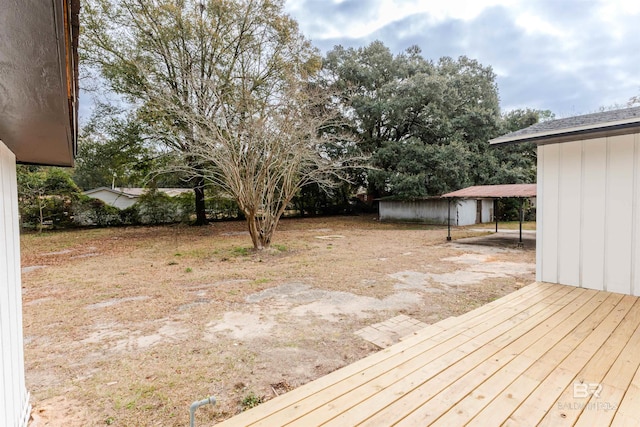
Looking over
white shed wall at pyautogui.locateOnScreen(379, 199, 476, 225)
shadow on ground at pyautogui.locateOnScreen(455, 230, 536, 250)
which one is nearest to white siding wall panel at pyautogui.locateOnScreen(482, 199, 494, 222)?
white shed wall at pyautogui.locateOnScreen(379, 199, 476, 225)

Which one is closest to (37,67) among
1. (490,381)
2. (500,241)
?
(490,381)

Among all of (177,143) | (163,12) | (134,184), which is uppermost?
(163,12)

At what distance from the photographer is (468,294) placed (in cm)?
477

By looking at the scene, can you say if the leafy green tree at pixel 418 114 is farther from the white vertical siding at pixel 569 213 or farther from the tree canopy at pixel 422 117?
the white vertical siding at pixel 569 213

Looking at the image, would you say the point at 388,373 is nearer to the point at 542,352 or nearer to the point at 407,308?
the point at 542,352

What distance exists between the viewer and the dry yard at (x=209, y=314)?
94.0 inches

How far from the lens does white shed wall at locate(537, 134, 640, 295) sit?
3.28 m

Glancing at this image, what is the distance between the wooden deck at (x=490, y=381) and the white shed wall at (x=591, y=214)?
2.90ft

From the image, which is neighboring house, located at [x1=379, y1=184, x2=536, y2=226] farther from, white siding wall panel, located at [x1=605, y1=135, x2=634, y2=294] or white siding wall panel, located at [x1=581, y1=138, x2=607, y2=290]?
white siding wall panel, located at [x1=605, y1=135, x2=634, y2=294]

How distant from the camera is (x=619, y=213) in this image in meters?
3.35

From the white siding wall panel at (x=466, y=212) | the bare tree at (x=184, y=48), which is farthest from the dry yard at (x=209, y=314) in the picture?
the white siding wall panel at (x=466, y=212)

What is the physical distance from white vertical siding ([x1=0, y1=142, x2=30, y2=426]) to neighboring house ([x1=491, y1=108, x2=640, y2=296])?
4.85 meters

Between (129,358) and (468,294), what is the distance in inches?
183

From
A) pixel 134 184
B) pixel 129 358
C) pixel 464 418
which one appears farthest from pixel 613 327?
pixel 134 184
